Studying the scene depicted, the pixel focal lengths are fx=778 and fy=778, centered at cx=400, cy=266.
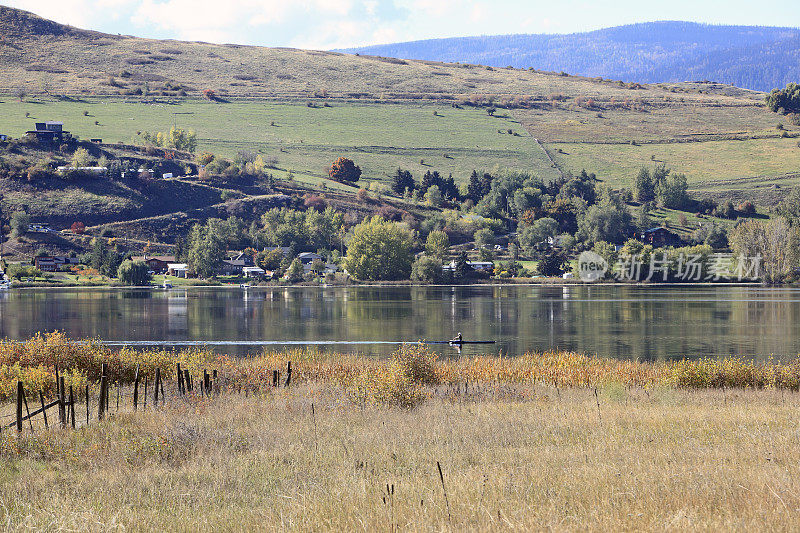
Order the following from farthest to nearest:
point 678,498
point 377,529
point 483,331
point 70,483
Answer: point 483,331 < point 70,483 < point 678,498 < point 377,529

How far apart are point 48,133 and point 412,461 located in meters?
171

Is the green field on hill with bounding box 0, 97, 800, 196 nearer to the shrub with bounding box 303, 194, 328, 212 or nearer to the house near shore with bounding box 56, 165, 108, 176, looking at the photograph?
the shrub with bounding box 303, 194, 328, 212

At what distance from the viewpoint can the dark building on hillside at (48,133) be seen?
164 metres

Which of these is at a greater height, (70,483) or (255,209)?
(255,209)

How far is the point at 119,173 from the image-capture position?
502ft

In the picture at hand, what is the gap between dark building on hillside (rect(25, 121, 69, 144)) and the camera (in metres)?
164

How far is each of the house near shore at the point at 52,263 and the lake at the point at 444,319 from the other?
17.0 metres

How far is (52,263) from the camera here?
120312 millimetres

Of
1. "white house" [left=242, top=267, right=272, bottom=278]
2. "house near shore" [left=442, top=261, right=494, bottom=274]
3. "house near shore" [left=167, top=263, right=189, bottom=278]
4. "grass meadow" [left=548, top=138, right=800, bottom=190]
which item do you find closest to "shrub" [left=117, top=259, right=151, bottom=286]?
"house near shore" [left=167, top=263, right=189, bottom=278]

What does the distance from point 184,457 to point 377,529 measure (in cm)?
642

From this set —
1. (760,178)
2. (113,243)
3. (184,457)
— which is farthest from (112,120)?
(184,457)

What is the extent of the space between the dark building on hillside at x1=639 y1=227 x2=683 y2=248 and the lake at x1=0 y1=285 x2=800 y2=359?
41.1 m

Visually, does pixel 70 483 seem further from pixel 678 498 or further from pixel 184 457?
pixel 678 498

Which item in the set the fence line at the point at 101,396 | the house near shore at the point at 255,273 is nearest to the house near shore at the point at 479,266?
the house near shore at the point at 255,273
